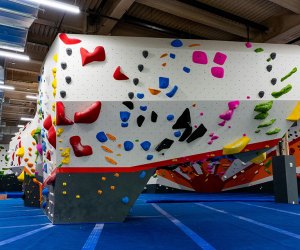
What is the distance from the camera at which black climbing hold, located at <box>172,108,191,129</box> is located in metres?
5.50

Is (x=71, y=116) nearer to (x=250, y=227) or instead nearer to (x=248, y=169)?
(x=250, y=227)

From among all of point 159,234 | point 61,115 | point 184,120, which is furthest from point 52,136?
point 159,234

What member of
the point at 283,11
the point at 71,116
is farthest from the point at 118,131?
the point at 283,11

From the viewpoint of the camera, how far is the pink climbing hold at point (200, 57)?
5637 mm

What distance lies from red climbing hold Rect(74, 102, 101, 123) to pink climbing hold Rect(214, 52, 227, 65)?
2213mm

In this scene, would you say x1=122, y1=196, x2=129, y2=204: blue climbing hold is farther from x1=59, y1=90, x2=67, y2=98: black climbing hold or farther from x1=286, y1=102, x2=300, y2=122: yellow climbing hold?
x1=286, y1=102, x2=300, y2=122: yellow climbing hold

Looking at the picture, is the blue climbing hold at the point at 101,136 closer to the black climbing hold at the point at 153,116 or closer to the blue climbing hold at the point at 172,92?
the black climbing hold at the point at 153,116

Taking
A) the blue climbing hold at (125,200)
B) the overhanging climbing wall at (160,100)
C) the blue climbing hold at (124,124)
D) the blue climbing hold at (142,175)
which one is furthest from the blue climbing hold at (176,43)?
the blue climbing hold at (125,200)

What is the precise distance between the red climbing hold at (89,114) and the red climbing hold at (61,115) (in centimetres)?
16

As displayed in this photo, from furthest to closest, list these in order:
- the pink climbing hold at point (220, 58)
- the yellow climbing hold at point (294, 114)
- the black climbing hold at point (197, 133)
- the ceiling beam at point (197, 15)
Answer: the ceiling beam at point (197, 15)
the yellow climbing hold at point (294, 114)
the pink climbing hold at point (220, 58)
the black climbing hold at point (197, 133)

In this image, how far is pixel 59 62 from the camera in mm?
5262

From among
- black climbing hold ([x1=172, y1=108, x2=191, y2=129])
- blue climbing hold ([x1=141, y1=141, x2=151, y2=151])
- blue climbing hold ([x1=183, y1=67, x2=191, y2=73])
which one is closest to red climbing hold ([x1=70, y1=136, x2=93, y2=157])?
blue climbing hold ([x1=141, y1=141, x2=151, y2=151])

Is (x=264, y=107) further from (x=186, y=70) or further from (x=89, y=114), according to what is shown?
(x=89, y=114)

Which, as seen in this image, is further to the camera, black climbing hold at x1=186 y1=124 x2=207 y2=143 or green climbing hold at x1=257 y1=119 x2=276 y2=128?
green climbing hold at x1=257 y1=119 x2=276 y2=128
